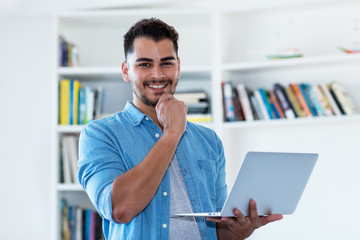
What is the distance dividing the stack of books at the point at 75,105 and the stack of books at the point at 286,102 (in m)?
0.81

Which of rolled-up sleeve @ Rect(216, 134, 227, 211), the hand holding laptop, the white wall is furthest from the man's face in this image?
the white wall

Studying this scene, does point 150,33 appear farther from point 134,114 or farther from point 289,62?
point 289,62

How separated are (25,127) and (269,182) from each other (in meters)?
2.44

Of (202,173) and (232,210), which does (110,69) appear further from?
(232,210)

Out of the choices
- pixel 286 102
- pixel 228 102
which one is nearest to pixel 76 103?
pixel 228 102

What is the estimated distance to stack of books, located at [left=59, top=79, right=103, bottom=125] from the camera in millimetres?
3193

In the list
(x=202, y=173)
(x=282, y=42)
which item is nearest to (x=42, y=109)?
(x=282, y=42)

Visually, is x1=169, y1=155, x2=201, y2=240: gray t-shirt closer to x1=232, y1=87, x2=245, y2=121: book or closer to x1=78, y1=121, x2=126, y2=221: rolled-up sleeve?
x1=78, y1=121, x2=126, y2=221: rolled-up sleeve

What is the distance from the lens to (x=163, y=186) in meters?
1.48

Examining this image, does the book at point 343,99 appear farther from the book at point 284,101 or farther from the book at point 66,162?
the book at point 66,162

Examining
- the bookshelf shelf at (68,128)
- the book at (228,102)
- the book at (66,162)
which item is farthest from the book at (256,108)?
the book at (66,162)

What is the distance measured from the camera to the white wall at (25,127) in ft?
11.2

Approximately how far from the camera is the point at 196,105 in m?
3.19

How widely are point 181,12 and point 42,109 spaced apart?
1.11 metres
